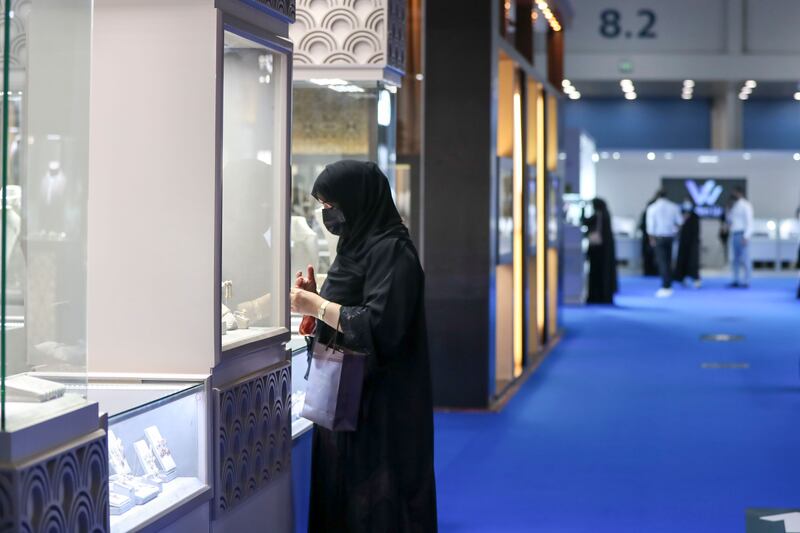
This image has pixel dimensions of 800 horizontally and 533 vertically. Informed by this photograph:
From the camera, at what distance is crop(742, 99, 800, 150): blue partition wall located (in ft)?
89.6

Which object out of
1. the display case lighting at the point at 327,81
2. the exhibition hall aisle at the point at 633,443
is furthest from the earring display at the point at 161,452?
the display case lighting at the point at 327,81

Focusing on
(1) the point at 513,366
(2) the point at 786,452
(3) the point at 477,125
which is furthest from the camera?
(1) the point at 513,366

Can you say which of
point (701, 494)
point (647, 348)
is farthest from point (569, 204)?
point (701, 494)

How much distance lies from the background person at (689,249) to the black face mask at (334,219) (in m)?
17.9

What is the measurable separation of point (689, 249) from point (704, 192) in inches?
209

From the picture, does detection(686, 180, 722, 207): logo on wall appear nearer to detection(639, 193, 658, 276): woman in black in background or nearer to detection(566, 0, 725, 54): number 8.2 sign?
detection(639, 193, 658, 276): woman in black in background

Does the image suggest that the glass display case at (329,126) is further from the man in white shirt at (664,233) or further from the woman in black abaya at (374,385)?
the man in white shirt at (664,233)

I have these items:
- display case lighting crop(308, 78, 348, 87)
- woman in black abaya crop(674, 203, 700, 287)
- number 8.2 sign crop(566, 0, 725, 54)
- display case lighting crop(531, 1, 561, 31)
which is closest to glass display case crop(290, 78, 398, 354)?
display case lighting crop(308, 78, 348, 87)

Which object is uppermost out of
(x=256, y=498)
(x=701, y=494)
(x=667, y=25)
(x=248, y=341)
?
(x=667, y=25)

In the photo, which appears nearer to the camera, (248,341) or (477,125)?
(248,341)

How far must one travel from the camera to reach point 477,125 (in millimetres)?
7965

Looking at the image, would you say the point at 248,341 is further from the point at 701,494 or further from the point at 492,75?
the point at 492,75

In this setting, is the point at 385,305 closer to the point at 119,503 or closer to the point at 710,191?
the point at 119,503

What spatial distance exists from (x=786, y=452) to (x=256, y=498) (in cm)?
396
